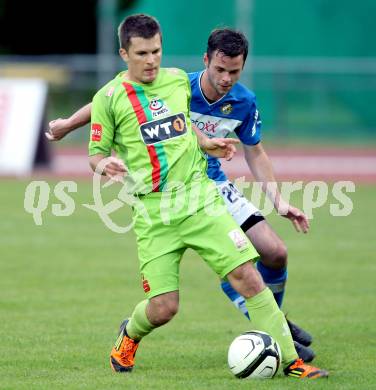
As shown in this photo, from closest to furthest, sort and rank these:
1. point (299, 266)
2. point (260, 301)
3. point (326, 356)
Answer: point (260, 301), point (326, 356), point (299, 266)

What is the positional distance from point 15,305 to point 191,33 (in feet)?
64.6

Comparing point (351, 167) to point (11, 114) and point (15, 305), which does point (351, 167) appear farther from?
point (15, 305)

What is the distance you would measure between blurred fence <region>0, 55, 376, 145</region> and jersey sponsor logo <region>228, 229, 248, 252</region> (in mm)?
19794

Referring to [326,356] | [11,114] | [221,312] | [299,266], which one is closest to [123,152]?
[326,356]

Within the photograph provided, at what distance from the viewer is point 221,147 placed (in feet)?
19.5

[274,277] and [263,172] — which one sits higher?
[263,172]

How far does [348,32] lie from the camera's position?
88.7 ft

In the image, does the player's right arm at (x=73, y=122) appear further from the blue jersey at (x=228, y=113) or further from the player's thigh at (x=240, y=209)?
the player's thigh at (x=240, y=209)

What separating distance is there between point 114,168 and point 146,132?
396mm

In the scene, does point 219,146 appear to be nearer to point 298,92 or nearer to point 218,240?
point 218,240

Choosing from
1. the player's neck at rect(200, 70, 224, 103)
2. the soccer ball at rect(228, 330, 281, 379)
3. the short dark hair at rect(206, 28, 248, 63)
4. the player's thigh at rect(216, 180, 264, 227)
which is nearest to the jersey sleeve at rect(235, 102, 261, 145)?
the player's neck at rect(200, 70, 224, 103)

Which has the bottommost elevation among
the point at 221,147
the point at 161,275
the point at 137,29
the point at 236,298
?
the point at 236,298

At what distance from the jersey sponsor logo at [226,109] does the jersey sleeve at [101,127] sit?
3.20 feet

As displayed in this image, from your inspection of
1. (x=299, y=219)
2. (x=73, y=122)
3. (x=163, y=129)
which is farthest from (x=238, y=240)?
(x=73, y=122)
